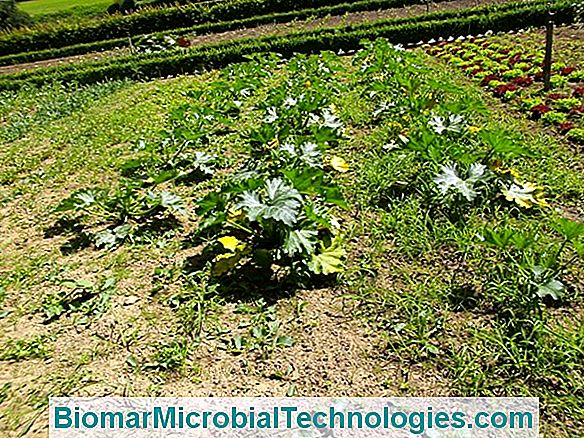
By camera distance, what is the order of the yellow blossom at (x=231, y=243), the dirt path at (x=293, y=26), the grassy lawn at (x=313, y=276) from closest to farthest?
the grassy lawn at (x=313, y=276)
the yellow blossom at (x=231, y=243)
the dirt path at (x=293, y=26)

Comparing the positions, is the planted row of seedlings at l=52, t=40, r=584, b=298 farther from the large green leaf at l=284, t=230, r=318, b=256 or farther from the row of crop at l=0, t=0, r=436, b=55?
the row of crop at l=0, t=0, r=436, b=55

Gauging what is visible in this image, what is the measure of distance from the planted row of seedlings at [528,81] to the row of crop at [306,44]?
257cm

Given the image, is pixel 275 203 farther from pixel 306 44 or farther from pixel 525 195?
pixel 306 44

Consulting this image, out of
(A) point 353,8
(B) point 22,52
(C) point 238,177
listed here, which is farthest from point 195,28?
(C) point 238,177

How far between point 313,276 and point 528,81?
5.50 m

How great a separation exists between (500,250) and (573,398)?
121 centimetres

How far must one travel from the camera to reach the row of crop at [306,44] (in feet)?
41.7

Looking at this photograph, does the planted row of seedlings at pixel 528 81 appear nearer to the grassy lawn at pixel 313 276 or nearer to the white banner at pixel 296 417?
the grassy lawn at pixel 313 276

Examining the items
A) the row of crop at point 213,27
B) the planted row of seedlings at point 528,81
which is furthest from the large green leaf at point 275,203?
the row of crop at point 213,27

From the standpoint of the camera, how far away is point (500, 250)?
135 inches

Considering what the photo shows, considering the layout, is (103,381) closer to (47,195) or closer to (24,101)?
(47,195)

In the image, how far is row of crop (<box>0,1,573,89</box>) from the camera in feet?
41.7

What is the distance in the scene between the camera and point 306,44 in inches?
525

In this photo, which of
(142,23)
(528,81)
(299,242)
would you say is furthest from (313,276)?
(142,23)
